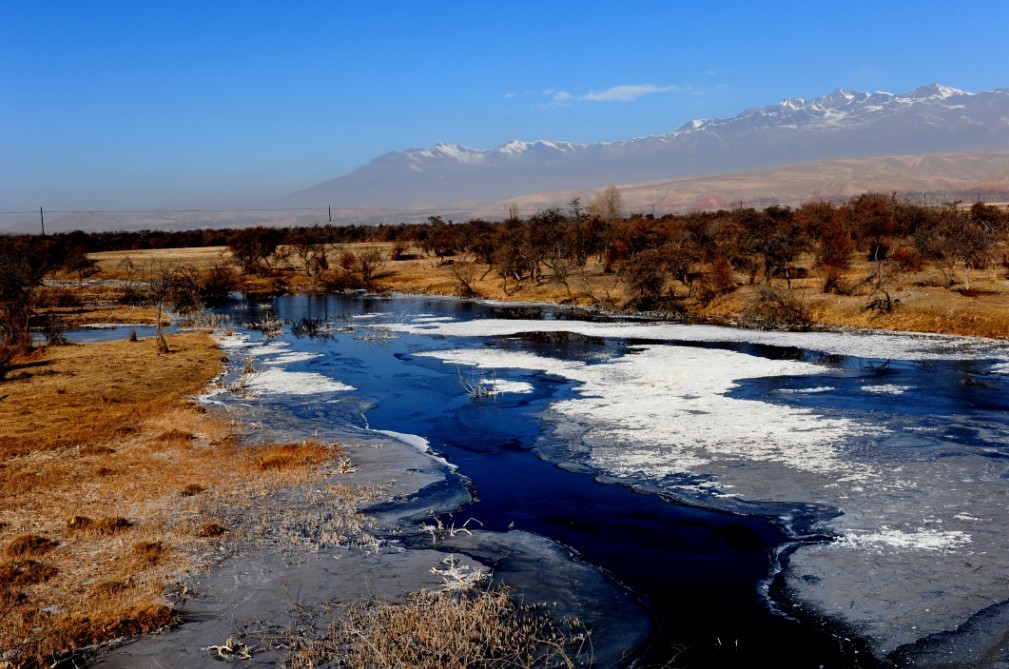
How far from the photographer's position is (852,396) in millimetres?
21281

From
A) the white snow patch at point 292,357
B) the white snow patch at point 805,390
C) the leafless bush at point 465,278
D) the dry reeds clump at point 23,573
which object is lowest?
the dry reeds clump at point 23,573

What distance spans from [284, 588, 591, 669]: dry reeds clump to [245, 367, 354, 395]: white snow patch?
50.2ft

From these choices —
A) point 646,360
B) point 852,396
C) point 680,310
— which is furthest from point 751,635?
point 680,310

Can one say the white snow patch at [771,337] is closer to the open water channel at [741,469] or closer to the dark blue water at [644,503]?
the open water channel at [741,469]

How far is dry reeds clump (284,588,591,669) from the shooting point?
8.35 metres

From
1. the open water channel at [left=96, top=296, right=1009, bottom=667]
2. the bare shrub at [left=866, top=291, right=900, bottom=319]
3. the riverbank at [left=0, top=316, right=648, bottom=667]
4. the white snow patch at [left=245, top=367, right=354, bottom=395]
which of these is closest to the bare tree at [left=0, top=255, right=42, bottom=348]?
the open water channel at [left=96, top=296, right=1009, bottom=667]

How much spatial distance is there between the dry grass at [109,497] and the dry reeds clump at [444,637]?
2.27 metres

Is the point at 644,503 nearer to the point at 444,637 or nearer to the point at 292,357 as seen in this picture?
the point at 444,637

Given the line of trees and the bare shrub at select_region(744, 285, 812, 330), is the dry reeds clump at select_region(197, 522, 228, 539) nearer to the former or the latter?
the line of trees

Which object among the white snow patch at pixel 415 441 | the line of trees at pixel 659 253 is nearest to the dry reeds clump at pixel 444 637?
the white snow patch at pixel 415 441

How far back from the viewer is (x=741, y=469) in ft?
50.3

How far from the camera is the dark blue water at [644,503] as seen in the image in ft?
30.9

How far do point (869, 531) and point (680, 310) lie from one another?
1198 inches

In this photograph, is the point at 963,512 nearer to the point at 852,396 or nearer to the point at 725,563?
the point at 725,563
